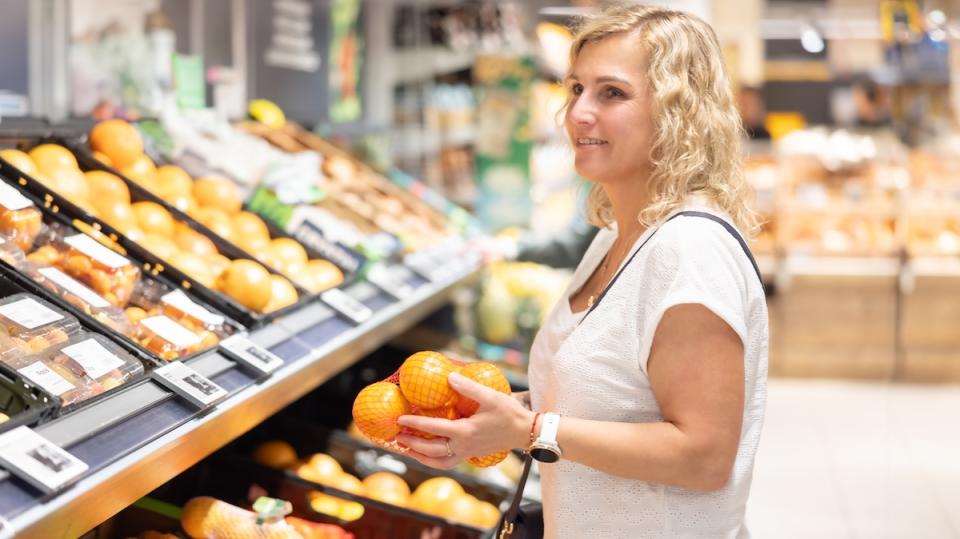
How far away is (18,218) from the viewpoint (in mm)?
2029

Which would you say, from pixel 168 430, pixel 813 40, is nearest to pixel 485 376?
pixel 168 430

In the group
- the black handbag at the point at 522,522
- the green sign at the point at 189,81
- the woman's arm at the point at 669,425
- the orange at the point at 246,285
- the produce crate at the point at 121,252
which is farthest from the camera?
the green sign at the point at 189,81

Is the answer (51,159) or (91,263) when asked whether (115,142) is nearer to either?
(51,159)

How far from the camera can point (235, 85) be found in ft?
14.0

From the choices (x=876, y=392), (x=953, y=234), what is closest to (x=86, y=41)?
(x=876, y=392)

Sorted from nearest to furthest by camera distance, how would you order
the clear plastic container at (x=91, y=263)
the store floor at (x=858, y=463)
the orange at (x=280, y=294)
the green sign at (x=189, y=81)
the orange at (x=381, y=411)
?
the orange at (x=381, y=411)
the clear plastic container at (x=91, y=263)
the orange at (x=280, y=294)
the green sign at (x=189, y=81)
the store floor at (x=858, y=463)

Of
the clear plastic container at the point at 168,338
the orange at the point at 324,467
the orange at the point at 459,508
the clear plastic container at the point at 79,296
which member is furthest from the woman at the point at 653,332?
the orange at the point at 324,467

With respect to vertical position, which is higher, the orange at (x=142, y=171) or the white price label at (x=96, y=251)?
the orange at (x=142, y=171)

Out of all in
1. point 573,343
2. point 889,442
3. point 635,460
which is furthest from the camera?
point 889,442

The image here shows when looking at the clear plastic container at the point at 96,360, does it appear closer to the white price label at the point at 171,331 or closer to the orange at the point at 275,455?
the white price label at the point at 171,331

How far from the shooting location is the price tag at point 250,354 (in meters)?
2.02

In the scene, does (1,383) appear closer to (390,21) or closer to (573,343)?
(573,343)

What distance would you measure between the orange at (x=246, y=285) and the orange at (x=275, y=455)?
19.1 inches

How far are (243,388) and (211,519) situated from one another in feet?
1.14
